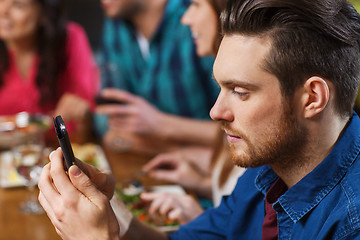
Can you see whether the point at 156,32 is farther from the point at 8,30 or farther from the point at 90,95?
the point at 8,30

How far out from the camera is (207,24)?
5.85 feet

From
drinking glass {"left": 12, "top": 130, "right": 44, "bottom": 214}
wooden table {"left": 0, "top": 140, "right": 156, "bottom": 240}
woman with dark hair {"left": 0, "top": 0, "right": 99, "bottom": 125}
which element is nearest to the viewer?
wooden table {"left": 0, "top": 140, "right": 156, "bottom": 240}

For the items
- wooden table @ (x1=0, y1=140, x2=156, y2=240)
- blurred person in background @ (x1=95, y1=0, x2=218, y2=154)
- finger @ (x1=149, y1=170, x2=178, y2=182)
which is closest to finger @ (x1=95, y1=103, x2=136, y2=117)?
blurred person in background @ (x1=95, y1=0, x2=218, y2=154)

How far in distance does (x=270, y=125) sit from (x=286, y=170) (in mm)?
114

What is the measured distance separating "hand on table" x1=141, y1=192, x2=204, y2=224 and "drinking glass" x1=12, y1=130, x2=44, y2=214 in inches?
14.9

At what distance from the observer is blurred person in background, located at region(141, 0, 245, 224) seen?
5.10ft

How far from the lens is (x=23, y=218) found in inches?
62.9

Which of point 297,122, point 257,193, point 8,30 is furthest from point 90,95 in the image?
point 297,122

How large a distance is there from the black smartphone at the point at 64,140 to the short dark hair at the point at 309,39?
1.29ft

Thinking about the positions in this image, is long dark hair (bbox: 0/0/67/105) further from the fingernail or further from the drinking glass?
the fingernail

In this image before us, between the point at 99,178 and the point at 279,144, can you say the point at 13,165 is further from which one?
the point at 279,144

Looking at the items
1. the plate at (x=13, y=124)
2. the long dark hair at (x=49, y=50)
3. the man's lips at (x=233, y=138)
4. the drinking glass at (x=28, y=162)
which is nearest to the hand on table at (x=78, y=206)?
the man's lips at (x=233, y=138)

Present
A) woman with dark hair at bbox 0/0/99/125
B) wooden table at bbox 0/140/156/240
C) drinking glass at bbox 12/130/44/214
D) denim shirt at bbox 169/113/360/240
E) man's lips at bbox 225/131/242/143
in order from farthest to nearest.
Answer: woman with dark hair at bbox 0/0/99/125, drinking glass at bbox 12/130/44/214, wooden table at bbox 0/140/156/240, man's lips at bbox 225/131/242/143, denim shirt at bbox 169/113/360/240

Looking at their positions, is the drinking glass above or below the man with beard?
below
